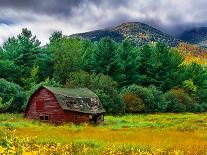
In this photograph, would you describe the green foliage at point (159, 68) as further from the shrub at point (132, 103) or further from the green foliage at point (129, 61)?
the shrub at point (132, 103)

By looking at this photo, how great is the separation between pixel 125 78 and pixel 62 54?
12632 millimetres

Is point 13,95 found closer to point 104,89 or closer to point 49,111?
point 49,111

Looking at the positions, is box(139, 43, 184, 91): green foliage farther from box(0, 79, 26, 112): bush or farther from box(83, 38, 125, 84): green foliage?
box(0, 79, 26, 112): bush

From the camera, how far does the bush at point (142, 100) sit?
69.1 m

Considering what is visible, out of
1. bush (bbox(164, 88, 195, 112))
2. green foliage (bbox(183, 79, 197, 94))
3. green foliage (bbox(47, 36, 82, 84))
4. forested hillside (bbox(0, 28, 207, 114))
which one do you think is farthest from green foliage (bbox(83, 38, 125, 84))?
green foliage (bbox(183, 79, 197, 94))

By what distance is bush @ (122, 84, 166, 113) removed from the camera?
6906 centimetres

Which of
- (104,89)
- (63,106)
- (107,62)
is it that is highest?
(107,62)

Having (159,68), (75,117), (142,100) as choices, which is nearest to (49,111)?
(75,117)

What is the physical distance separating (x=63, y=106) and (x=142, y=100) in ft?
79.1

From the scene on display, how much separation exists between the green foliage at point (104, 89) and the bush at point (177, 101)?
14.9 m

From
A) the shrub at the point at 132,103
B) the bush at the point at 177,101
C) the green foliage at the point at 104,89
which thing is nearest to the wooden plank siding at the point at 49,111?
the green foliage at the point at 104,89

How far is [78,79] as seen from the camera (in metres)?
65.6

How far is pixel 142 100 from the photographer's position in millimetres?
70500

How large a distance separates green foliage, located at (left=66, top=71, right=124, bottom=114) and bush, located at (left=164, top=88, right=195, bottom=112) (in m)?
14.9
